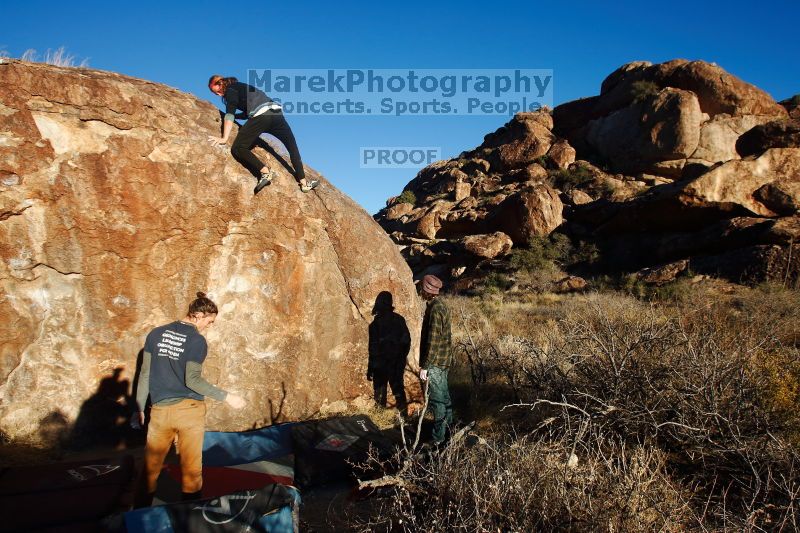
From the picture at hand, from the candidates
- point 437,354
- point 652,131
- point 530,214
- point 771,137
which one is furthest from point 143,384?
point 652,131

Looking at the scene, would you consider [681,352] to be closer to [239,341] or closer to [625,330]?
[625,330]

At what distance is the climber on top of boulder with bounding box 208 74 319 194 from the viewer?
484cm

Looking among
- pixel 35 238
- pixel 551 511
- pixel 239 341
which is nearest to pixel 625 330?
pixel 551 511

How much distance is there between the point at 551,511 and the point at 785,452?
1.80m

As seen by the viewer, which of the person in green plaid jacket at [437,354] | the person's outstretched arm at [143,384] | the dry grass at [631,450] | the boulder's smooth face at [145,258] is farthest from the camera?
the person in green plaid jacket at [437,354]

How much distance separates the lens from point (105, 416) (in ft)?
14.1

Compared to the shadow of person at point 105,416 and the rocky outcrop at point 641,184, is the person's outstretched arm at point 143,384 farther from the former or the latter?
the rocky outcrop at point 641,184

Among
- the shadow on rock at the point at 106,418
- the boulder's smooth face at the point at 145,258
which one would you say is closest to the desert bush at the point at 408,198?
the boulder's smooth face at the point at 145,258

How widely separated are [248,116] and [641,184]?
2086 cm

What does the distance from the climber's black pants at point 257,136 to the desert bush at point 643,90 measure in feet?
74.5

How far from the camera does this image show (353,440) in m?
4.29

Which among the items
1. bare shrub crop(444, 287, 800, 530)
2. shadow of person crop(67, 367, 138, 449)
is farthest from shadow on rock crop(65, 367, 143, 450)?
bare shrub crop(444, 287, 800, 530)

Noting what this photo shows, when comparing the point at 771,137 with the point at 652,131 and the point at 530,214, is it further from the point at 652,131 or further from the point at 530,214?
the point at 530,214

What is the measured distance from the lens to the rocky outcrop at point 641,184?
43.3ft
